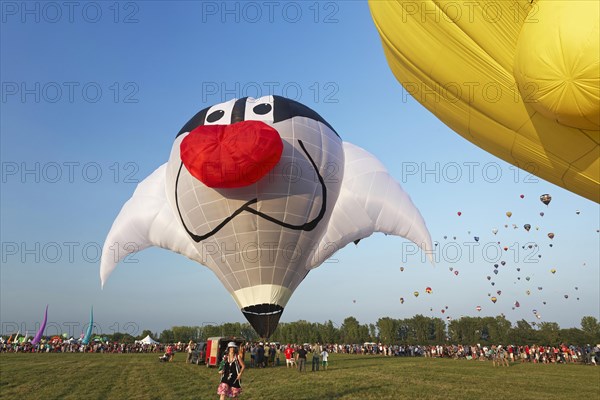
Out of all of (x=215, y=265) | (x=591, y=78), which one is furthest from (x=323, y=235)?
(x=591, y=78)

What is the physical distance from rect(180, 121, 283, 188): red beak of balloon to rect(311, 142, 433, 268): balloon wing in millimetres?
2834

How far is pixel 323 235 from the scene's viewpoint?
40.4ft

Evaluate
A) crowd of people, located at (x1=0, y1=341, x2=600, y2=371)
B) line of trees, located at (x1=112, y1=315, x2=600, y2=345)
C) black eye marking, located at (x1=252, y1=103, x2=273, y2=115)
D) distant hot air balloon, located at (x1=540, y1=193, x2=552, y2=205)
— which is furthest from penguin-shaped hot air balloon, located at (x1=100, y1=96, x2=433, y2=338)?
line of trees, located at (x1=112, y1=315, x2=600, y2=345)

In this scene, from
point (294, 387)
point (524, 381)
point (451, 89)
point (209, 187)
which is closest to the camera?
point (451, 89)

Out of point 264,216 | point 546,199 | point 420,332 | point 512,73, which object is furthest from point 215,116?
point 420,332

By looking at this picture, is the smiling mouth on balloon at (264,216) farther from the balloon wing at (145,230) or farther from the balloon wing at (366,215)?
the balloon wing at (145,230)

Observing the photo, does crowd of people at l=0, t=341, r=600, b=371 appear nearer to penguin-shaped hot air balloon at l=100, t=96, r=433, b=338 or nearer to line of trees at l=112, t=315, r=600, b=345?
penguin-shaped hot air balloon at l=100, t=96, r=433, b=338

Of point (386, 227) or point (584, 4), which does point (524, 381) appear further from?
point (584, 4)

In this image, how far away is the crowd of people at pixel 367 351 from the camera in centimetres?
1653

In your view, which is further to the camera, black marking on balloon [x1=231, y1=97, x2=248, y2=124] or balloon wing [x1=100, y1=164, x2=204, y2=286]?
balloon wing [x1=100, y1=164, x2=204, y2=286]

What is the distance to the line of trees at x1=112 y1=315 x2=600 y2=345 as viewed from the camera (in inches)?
1935

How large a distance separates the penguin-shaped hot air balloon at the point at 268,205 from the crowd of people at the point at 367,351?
4253mm

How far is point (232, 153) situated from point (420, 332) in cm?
5759

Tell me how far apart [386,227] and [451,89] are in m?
8.72
